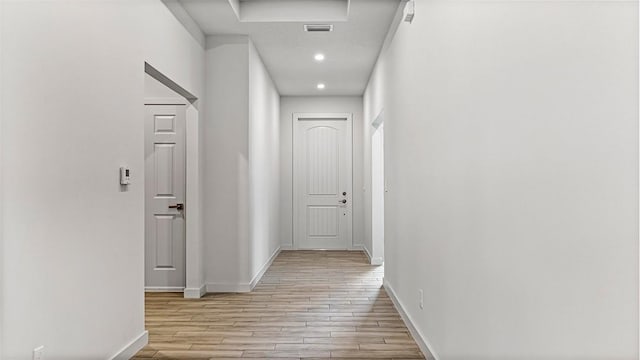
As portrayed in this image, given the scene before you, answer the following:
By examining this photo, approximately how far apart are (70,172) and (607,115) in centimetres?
227

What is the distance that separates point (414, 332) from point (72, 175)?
2398 mm

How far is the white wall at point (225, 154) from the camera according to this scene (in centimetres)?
491

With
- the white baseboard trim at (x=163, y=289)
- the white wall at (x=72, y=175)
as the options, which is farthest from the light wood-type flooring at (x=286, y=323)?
the white wall at (x=72, y=175)

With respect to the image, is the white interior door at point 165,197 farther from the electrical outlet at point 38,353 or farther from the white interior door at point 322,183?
the white interior door at point 322,183

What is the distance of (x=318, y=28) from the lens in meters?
4.66

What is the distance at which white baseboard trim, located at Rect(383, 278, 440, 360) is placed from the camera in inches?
113

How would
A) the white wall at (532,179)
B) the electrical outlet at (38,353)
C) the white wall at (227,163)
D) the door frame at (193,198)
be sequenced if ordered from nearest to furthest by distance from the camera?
the white wall at (532,179) < the electrical outlet at (38,353) < the door frame at (193,198) < the white wall at (227,163)

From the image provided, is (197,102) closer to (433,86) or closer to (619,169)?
(433,86)

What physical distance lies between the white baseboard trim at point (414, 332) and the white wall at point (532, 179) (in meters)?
0.09

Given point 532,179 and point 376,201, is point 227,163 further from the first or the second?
point 532,179

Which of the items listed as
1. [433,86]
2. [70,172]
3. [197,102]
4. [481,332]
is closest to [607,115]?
[481,332]

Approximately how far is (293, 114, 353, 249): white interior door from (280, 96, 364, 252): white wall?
9 cm

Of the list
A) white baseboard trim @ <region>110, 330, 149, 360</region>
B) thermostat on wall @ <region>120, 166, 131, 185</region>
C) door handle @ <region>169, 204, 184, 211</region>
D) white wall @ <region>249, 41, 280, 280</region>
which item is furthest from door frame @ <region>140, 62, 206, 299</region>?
thermostat on wall @ <region>120, 166, 131, 185</region>

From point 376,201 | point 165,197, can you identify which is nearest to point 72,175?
point 165,197
